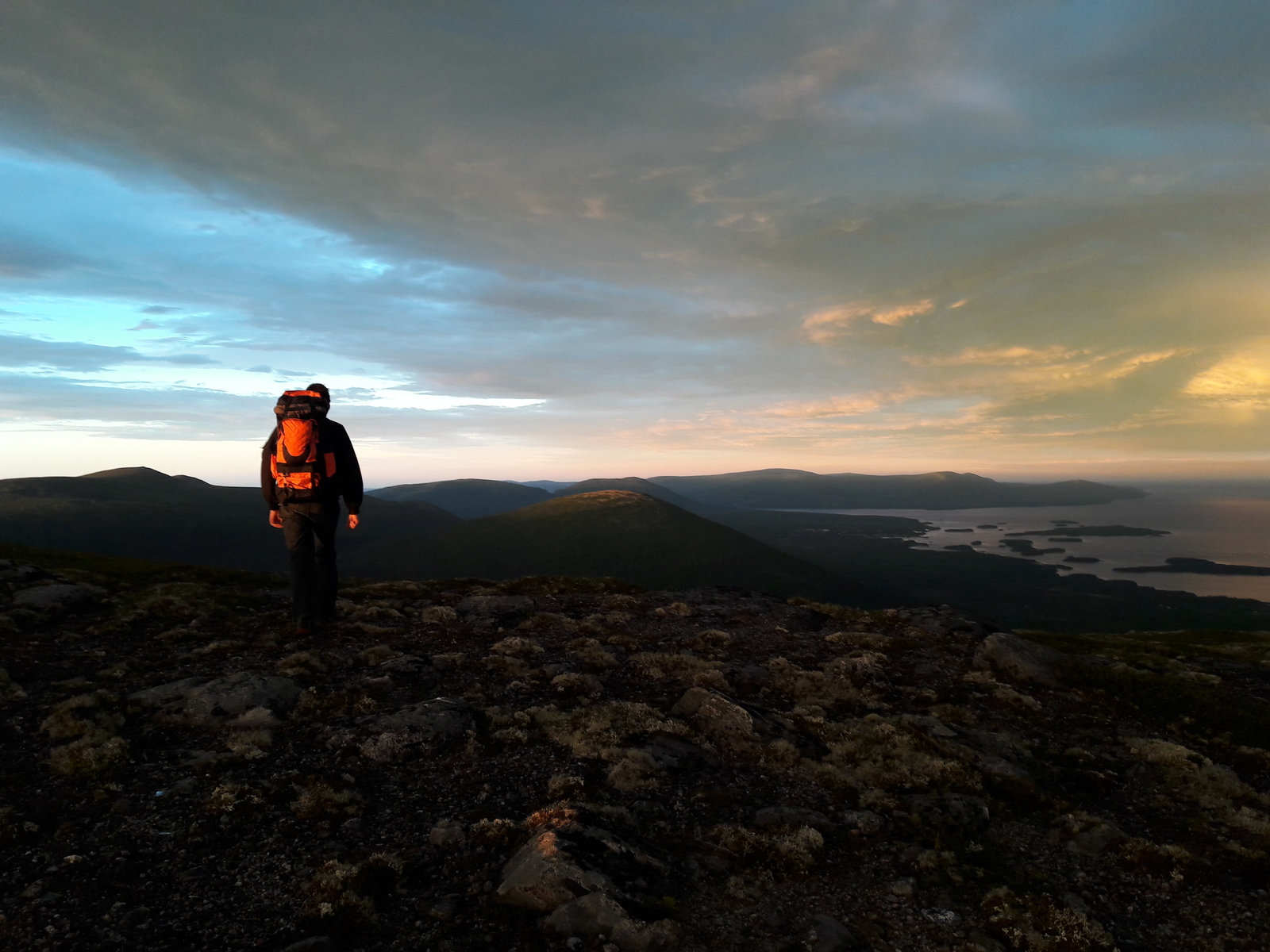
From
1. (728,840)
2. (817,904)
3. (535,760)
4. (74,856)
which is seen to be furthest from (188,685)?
(817,904)

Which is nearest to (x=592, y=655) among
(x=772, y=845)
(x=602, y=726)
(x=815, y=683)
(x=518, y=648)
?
(x=518, y=648)

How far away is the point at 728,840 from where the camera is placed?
8477 mm

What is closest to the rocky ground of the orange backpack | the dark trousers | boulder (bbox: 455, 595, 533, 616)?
the dark trousers

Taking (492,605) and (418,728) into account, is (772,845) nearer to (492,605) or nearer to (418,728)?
(418,728)

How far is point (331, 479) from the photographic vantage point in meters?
17.1

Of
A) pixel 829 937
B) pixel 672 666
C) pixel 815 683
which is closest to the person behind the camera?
pixel 829 937

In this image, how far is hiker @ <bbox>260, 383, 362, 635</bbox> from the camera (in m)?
16.3

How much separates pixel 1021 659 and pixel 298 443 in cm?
2182

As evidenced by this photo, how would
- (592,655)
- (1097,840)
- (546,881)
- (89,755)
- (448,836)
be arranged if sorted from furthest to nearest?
(592,655), (89,755), (1097,840), (448,836), (546,881)

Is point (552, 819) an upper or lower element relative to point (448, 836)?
upper

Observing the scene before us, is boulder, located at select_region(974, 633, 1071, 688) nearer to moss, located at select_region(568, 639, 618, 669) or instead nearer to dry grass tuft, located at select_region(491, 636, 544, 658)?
moss, located at select_region(568, 639, 618, 669)

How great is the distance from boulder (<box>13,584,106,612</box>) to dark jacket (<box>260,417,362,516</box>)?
26.6ft

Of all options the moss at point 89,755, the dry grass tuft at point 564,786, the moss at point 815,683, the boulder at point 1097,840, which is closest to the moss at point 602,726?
the dry grass tuft at point 564,786

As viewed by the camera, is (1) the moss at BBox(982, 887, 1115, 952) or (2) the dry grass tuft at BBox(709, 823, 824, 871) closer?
(1) the moss at BBox(982, 887, 1115, 952)
